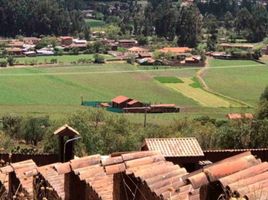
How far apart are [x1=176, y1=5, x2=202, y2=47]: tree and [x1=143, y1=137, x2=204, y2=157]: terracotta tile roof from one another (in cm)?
8015

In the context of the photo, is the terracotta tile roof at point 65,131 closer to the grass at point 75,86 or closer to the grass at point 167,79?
the grass at point 75,86

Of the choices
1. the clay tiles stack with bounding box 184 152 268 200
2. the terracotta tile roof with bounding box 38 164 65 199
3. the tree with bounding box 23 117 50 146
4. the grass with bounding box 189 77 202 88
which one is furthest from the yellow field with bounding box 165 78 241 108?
the clay tiles stack with bounding box 184 152 268 200

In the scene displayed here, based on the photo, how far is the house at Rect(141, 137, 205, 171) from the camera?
9.41 meters

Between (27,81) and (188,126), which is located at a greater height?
(188,126)

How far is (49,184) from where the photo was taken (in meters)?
5.92

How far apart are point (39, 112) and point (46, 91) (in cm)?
1011

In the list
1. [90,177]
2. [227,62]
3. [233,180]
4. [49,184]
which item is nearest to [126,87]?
[227,62]

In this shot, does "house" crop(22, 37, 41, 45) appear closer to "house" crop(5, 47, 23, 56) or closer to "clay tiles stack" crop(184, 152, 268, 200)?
"house" crop(5, 47, 23, 56)

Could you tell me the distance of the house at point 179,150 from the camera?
370 inches

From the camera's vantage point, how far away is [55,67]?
66.1 meters

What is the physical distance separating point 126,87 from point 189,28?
39190 millimetres

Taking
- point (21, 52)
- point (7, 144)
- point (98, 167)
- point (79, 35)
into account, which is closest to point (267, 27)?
point (79, 35)

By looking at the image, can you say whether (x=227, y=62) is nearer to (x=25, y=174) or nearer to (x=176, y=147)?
(x=176, y=147)

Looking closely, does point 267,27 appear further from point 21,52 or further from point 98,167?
point 98,167
